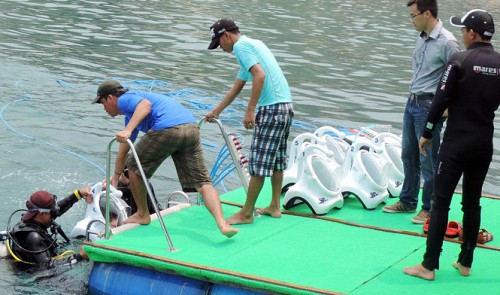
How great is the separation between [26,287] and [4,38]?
14.5 metres

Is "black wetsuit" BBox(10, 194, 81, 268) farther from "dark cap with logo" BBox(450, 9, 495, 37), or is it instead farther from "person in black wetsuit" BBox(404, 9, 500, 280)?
"dark cap with logo" BBox(450, 9, 495, 37)

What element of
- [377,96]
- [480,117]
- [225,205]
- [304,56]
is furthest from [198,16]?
[480,117]

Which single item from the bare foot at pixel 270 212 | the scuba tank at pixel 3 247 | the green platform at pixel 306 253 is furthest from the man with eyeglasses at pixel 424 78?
the scuba tank at pixel 3 247

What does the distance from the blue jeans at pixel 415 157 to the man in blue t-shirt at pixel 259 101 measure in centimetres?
115

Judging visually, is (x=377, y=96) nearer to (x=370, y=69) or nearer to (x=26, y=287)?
(x=370, y=69)

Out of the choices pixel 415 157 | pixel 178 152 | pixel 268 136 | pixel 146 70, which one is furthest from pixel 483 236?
pixel 146 70

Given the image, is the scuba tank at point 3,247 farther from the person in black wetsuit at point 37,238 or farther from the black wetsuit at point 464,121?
the black wetsuit at point 464,121

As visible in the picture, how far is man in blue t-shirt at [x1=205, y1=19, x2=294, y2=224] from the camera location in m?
7.95

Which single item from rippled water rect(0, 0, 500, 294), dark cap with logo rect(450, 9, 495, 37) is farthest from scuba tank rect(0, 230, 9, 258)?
dark cap with logo rect(450, 9, 495, 37)

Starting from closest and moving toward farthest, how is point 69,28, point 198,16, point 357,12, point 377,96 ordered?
point 377,96, point 69,28, point 198,16, point 357,12

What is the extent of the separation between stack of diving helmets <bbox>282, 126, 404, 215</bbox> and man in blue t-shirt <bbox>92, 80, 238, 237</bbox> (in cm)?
114

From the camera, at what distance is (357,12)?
Result: 107ft

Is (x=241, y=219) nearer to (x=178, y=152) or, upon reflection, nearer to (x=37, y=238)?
(x=178, y=152)

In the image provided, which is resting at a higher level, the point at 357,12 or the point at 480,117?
the point at 480,117
